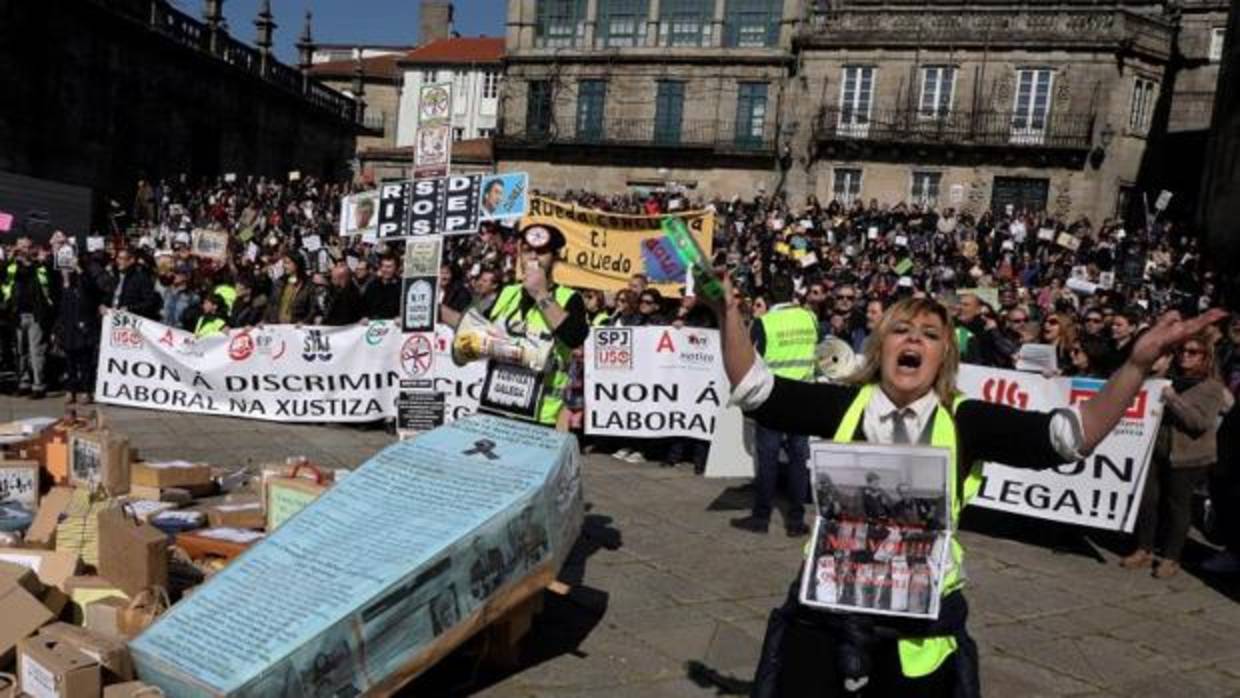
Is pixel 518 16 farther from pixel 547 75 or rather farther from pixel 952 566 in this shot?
pixel 952 566

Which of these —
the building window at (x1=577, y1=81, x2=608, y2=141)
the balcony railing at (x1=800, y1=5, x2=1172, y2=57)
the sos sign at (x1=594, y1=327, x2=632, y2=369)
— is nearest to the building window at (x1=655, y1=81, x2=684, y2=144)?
the building window at (x1=577, y1=81, x2=608, y2=141)

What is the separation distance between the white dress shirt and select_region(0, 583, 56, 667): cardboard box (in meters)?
2.87

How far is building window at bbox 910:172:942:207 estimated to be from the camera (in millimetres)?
37875

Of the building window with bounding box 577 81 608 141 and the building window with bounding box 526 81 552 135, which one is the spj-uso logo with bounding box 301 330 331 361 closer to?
the building window with bounding box 577 81 608 141

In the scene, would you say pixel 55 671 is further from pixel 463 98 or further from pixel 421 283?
pixel 463 98

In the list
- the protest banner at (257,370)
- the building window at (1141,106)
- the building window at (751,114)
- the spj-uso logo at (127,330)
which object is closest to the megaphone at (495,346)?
the protest banner at (257,370)

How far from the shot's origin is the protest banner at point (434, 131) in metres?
6.69

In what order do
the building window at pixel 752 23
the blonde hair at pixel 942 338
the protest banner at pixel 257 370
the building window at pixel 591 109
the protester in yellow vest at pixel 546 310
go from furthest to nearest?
the building window at pixel 591 109 → the building window at pixel 752 23 → the protest banner at pixel 257 370 → the protester in yellow vest at pixel 546 310 → the blonde hair at pixel 942 338

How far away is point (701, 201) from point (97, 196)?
852 inches

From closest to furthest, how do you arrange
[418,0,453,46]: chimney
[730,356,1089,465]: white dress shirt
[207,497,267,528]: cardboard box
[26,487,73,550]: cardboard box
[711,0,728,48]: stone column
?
[730,356,1089,465]: white dress shirt, [26,487,73,550]: cardboard box, [207,497,267,528]: cardboard box, [711,0,728,48]: stone column, [418,0,453,46]: chimney

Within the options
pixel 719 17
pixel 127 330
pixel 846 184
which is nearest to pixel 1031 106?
pixel 846 184

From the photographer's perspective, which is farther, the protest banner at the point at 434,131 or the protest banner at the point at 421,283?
the protest banner at the point at 421,283

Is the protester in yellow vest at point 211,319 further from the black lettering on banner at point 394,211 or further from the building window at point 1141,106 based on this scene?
the building window at point 1141,106

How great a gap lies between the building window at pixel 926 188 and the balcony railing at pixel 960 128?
1.28m
